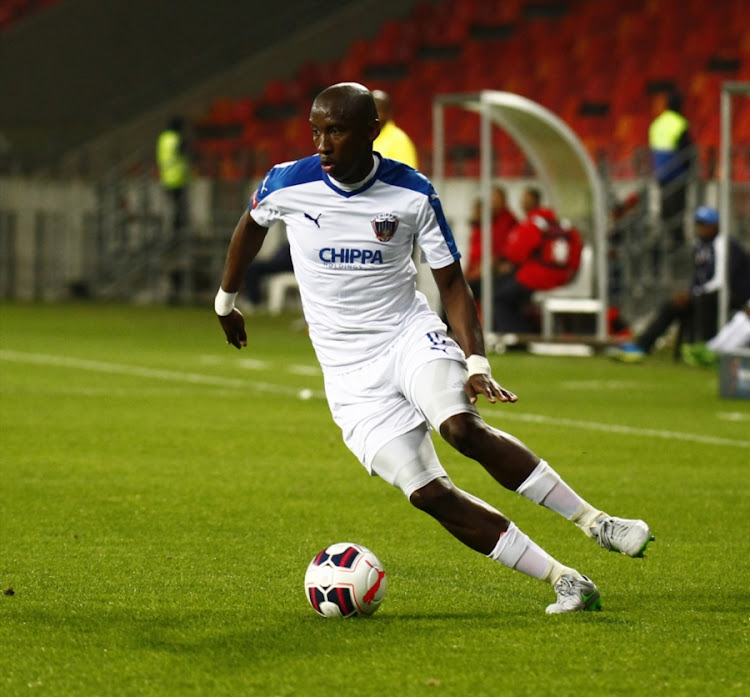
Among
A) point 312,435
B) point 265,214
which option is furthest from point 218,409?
point 265,214

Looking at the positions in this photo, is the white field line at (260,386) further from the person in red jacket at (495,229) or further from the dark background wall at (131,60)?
the dark background wall at (131,60)

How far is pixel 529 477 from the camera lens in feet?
17.5

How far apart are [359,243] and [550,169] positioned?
1350 cm

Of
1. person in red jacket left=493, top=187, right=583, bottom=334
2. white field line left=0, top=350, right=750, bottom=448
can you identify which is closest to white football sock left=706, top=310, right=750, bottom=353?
white field line left=0, top=350, right=750, bottom=448

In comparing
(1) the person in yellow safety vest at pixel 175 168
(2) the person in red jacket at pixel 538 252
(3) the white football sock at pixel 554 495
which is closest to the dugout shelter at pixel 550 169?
(2) the person in red jacket at pixel 538 252

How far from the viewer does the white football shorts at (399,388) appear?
5.31 meters

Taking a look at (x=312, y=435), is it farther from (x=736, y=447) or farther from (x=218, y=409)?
(x=736, y=447)

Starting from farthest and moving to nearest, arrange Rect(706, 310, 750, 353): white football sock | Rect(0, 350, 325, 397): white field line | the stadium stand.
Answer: the stadium stand < Rect(706, 310, 750, 353): white football sock < Rect(0, 350, 325, 397): white field line

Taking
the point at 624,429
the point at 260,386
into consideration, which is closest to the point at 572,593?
the point at 624,429

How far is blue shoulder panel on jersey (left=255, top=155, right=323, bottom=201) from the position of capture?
559 centimetres

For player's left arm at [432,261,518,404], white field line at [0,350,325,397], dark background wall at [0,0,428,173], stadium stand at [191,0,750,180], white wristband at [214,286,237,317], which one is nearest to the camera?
player's left arm at [432,261,518,404]

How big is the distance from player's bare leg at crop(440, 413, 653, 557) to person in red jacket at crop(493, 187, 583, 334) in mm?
12156

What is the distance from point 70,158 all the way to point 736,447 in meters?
22.7

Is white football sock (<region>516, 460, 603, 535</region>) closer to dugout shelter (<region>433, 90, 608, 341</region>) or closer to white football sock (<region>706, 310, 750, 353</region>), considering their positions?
white football sock (<region>706, 310, 750, 353</region>)
